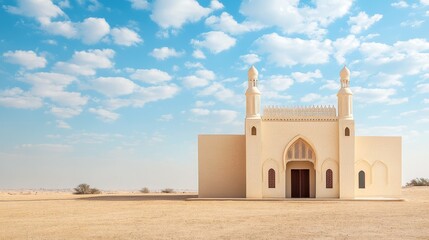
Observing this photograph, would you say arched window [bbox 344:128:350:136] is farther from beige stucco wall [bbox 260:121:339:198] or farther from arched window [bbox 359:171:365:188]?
arched window [bbox 359:171:365:188]

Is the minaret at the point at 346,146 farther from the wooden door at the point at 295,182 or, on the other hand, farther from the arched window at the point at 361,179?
the wooden door at the point at 295,182

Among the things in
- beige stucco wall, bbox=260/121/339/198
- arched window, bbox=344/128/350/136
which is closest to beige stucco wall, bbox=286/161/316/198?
beige stucco wall, bbox=260/121/339/198

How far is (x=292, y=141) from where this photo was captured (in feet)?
88.2

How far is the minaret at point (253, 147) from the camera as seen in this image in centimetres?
2647

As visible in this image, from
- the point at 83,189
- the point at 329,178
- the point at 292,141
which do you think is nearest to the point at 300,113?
the point at 292,141

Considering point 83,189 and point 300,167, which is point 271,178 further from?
point 83,189

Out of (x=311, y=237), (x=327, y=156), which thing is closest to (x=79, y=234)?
(x=311, y=237)

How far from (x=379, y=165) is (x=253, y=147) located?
25.4 ft

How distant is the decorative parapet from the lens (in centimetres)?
2708

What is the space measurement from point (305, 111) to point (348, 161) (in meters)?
3.64

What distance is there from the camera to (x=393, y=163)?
28312 millimetres

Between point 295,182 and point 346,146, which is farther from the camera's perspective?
point 295,182

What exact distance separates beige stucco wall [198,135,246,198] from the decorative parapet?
7.73 feet

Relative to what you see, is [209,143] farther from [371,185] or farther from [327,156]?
[371,185]
